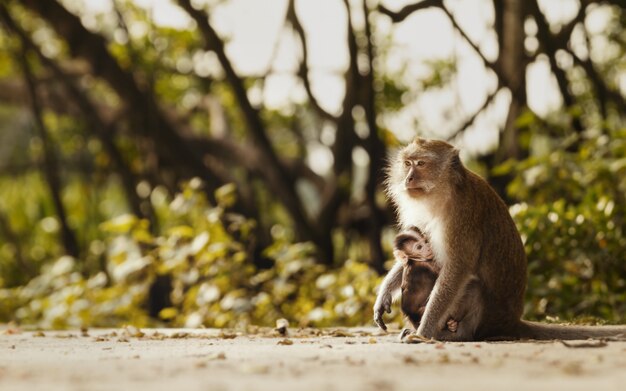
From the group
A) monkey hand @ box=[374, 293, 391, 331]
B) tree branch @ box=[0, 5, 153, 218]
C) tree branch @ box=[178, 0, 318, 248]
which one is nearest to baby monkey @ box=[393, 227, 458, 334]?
monkey hand @ box=[374, 293, 391, 331]

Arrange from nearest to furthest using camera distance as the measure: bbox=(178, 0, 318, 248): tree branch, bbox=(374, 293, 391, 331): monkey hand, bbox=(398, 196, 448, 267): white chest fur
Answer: bbox=(398, 196, 448, 267): white chest fur → bbox=(374, 293, 391, 331): monkey hand → bbox=(178, 0, 318, 248): tree branch

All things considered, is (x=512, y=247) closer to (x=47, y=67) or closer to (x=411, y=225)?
(x=411, y=225)

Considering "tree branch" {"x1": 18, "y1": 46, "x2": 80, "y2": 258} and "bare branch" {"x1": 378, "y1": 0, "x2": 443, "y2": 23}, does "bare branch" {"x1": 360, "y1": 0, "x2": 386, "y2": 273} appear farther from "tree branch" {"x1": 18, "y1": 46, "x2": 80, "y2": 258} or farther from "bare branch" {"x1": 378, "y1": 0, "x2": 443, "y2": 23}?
"tree branch" {"x1": 18, "y1": 46, "x2": 80, "y2": 258}

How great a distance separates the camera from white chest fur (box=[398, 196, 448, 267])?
13.5 ft

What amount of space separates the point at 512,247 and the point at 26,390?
2445 millimetres

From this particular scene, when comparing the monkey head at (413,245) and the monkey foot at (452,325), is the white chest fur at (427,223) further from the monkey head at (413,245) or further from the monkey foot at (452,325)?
the monkey foot at (452,325)

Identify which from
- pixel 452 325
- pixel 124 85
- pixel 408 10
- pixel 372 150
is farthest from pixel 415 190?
pixel 124 85

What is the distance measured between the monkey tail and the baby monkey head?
770 millimetres

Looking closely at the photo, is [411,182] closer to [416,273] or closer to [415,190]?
[415,190]

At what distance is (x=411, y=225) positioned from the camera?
4.41 metres

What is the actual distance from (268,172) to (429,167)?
193 inches

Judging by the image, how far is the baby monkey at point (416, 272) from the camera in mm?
4242

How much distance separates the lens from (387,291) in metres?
4.49

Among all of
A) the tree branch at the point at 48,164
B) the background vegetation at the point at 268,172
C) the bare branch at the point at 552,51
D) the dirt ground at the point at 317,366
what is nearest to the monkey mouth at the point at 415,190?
the dirt ground at the point at 317,366
